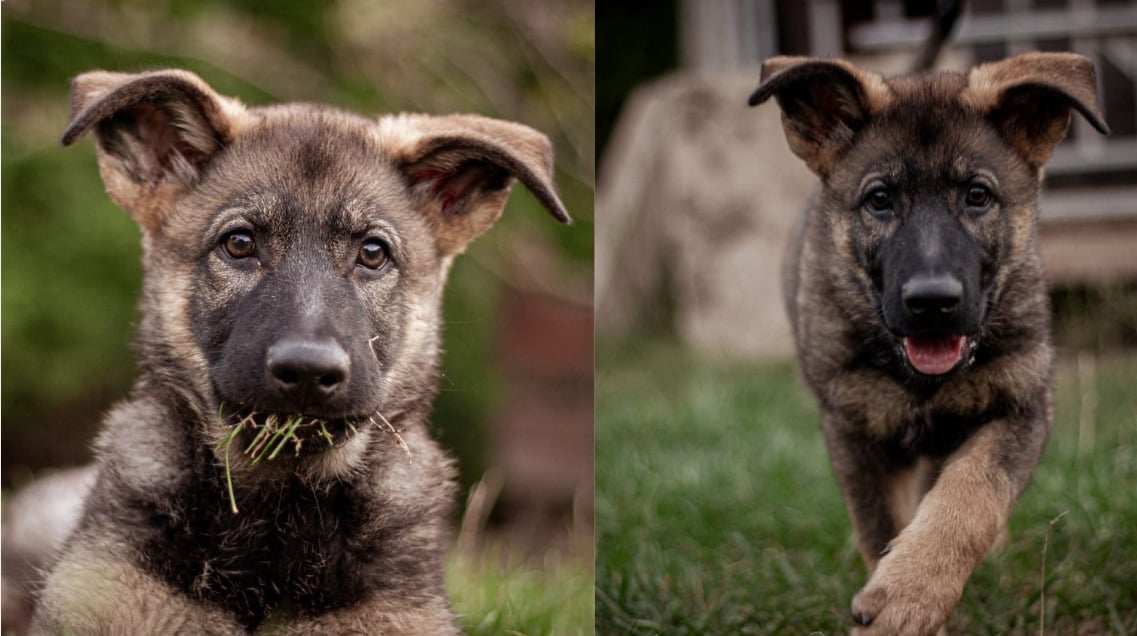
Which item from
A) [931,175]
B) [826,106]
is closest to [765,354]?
[826,106]

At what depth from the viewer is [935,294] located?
3.42 m

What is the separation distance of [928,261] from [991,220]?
406 millimetres

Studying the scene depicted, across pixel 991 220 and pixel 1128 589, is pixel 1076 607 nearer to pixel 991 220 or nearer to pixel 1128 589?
pixel 1128 589

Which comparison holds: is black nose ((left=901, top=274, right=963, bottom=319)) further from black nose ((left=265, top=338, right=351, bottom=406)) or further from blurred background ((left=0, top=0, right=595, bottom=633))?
blurred background ((left=0, top=0, right=595, bottom=633))

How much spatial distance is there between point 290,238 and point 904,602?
1.89 metres

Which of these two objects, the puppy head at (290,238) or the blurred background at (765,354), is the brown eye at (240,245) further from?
the blurred background at (765,354)

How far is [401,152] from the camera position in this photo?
12.9 feet

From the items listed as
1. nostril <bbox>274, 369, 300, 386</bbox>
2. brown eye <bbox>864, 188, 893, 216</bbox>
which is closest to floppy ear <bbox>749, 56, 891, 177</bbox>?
brown eye <bbox>864, 188, 893, 216</bbox>

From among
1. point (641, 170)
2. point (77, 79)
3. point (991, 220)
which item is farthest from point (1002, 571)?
point (641, 170)

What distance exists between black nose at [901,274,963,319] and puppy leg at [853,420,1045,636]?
16.4 inches

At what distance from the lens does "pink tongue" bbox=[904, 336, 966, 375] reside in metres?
3.54

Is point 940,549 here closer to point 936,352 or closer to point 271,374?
point 936,352

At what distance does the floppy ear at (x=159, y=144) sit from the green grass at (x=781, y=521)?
1830 mm

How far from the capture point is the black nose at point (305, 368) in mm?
3145
